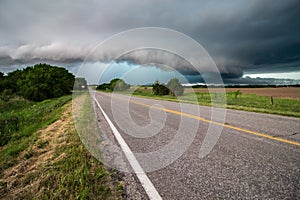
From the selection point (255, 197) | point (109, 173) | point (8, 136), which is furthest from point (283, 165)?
point (8, 136)

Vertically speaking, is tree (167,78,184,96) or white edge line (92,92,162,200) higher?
tree (167,78,184,96)

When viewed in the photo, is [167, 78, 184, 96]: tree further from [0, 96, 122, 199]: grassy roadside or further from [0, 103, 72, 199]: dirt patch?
[0, 96, 122, 199]: grassy roadside

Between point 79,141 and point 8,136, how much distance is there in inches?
150

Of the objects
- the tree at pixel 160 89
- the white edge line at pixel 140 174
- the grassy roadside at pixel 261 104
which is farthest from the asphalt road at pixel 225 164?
the tree at pixel 160 89

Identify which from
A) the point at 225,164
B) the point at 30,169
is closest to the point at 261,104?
the point at 225,164

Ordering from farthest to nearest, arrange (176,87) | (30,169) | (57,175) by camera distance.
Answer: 1. (176,87)
2. (30,169)
3. (57,175)

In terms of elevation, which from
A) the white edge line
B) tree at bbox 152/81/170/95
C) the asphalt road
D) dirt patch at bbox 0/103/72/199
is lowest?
the asphalt road

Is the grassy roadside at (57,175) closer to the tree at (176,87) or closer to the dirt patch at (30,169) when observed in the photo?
the dirt patch at (30,169)

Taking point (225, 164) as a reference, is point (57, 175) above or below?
above

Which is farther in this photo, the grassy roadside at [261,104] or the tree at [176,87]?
the tree at [176,87]

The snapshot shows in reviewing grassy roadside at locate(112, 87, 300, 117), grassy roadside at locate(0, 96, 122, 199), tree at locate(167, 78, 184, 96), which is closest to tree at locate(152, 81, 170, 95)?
tree at locate(167, 78, 184, 96)

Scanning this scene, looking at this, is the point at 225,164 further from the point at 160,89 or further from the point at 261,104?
the point at 160,89

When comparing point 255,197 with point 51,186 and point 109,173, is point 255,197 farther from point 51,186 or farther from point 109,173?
point 51,186

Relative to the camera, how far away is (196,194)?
2.12 m
